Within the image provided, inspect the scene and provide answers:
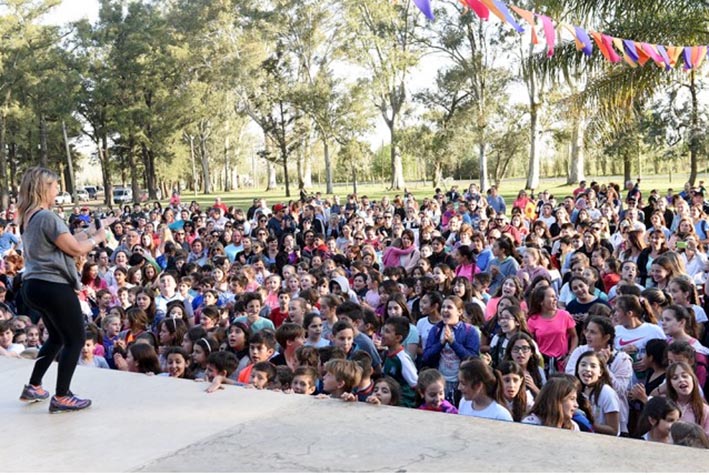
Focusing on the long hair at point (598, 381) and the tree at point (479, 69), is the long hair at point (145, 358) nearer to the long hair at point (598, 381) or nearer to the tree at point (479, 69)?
the long hair at point (598, 381)

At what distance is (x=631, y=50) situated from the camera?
31.1 feet

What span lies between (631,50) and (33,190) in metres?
8.33

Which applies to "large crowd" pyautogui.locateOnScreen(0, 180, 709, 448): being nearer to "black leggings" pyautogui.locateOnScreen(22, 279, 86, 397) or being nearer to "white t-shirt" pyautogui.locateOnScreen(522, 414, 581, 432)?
"white t-shirt" pyautogui.locateOnScreen(522, 414, 581, 432)

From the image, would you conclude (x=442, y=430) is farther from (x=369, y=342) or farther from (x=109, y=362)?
(x=109, y=362)

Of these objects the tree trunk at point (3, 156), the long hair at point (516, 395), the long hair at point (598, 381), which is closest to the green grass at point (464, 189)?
the tree trunk at point (3, 156)

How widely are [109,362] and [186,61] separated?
37.9 metres

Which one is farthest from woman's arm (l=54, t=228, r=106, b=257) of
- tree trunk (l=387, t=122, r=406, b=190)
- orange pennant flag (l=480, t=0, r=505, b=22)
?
tree trunk (l=387, t=122, r=406, b=190)

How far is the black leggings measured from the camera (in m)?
3.66

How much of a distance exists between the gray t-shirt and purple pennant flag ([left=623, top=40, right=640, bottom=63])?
321 inches

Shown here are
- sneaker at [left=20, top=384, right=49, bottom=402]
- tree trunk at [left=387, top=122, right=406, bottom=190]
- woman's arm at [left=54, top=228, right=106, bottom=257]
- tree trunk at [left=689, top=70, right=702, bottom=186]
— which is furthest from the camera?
tree trunk at [left=387, top=122, right=406, bottom=190]

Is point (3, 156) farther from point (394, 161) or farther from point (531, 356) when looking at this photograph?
point (531, 356)

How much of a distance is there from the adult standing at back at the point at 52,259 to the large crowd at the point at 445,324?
0.85m

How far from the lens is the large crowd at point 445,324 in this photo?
14.6 ft

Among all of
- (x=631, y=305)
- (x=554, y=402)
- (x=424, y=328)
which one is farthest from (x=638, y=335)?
(x=424, y=328)
